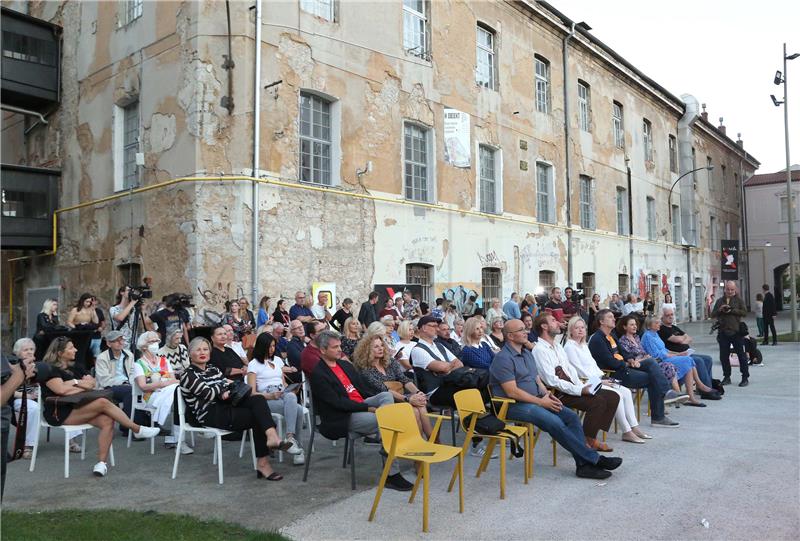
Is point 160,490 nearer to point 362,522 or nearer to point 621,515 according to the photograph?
point 362,522

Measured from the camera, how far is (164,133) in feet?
43.1

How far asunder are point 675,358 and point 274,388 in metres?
6.01

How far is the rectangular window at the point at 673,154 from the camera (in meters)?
32.1

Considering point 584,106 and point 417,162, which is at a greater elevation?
point 584,106

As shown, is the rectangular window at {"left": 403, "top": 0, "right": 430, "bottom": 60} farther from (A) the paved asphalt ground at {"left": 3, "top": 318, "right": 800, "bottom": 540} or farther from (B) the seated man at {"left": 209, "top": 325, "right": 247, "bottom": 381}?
(A) the paved asphalt ground at {"left": 3, "top": 318, "right": 800, "bottom": 540}

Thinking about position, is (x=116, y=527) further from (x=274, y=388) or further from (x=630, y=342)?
(x=630, y=342)

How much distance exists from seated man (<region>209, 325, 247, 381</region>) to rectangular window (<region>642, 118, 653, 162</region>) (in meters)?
26.2

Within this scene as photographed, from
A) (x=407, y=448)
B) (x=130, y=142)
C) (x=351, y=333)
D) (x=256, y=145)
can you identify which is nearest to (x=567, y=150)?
(x=256, y=145)

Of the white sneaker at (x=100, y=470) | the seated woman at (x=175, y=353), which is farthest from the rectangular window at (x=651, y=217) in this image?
the white sneaker at (x=100, y=470)

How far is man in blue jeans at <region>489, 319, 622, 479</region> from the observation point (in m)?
5.65

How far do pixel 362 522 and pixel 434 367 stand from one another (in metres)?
2.66

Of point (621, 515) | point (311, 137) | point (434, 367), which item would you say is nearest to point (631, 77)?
point (311, 137)

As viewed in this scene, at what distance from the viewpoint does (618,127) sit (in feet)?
87.1

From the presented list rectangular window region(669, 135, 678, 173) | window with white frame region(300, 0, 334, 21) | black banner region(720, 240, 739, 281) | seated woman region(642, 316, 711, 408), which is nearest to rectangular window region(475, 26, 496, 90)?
window with white frame region(300, 0, 334, 21)
